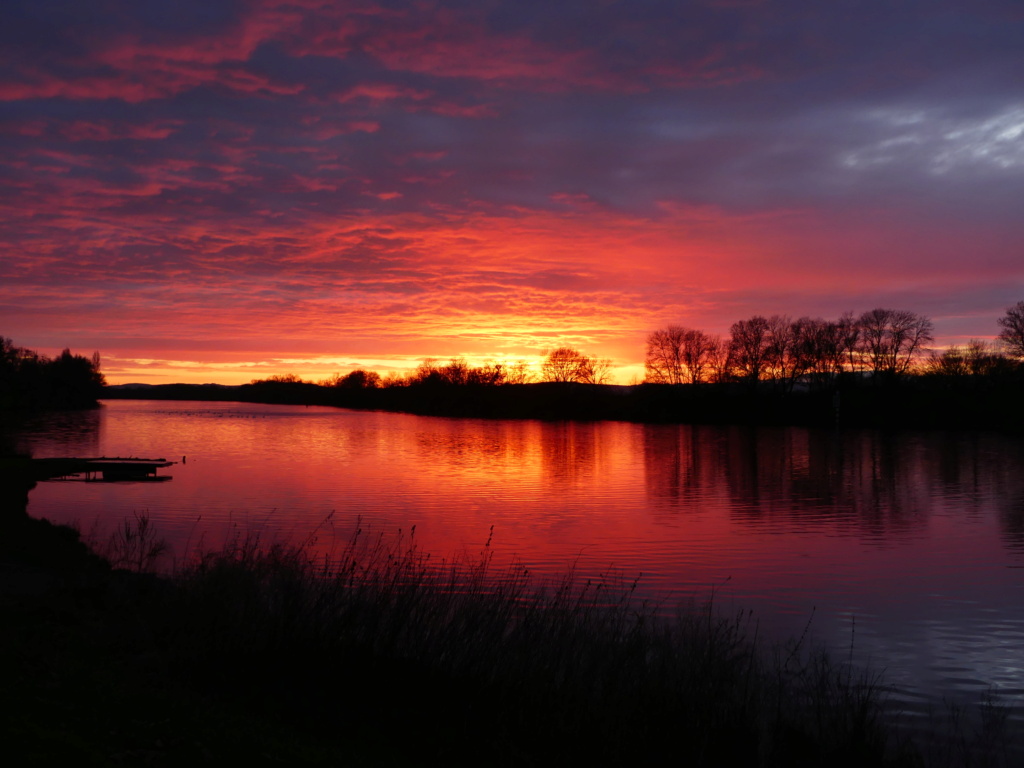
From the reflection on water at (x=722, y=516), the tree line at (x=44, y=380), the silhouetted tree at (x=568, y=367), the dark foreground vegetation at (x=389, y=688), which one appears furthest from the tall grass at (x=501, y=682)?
the silhouetted tree at (x=568, y=367)

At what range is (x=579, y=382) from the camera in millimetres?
122750

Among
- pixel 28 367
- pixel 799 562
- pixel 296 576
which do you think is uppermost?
pixel 28 367

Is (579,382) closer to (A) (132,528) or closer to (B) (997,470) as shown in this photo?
(B) (997,470)

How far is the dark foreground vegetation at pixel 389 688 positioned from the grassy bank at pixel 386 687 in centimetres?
2

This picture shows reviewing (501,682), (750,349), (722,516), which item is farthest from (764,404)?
(501,682)

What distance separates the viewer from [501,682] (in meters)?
8.55

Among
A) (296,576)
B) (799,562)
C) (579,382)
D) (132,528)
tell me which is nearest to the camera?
(296,576)

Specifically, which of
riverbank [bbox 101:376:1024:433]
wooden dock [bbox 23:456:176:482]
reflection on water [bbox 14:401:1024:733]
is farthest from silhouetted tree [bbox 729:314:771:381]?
wooden dock [bbox 23:456:176:482]

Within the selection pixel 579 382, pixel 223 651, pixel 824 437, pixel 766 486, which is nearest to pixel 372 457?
pixel 766 486

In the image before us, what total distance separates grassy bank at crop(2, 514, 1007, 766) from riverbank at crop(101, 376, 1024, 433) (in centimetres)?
7139

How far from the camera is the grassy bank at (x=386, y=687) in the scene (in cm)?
Answer: 638

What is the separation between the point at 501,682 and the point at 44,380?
119 meters

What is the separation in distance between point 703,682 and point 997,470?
3722 centimetres

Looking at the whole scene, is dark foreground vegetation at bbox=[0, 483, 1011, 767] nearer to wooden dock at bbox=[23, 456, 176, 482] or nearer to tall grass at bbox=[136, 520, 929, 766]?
tall grass at bbox=[136, 520, 929, 766]
